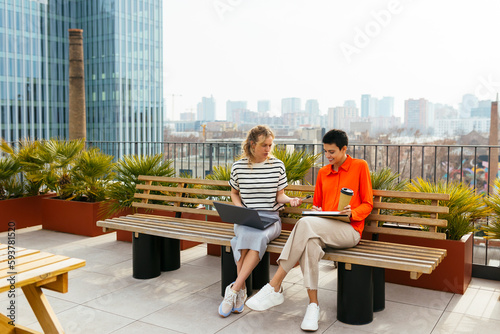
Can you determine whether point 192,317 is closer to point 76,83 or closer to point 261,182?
point 261,182

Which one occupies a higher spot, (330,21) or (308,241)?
(330,21)

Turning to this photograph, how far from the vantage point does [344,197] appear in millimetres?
3715

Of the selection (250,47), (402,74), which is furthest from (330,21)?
(250,47)

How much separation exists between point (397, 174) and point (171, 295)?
93.8 inches

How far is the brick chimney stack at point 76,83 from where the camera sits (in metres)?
10.5

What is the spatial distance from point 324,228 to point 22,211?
4964mm

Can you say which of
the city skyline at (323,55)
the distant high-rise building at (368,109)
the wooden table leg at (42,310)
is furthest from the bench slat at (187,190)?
the city skyline at (323,55)

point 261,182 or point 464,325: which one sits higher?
point 261,182

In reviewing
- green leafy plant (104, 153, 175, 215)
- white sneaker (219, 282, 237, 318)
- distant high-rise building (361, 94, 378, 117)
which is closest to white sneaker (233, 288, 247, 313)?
white sneaker (219, 282, 237, 318)

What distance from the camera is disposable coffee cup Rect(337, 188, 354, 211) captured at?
145 inches

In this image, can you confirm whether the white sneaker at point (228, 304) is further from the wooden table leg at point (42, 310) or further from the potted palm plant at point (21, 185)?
the potted palm plant at point (21, 185)

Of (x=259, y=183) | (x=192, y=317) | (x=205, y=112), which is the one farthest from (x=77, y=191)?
(x=205, y=112)

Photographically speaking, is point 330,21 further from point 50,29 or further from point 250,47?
point 50,29

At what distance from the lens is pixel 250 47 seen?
203ft
